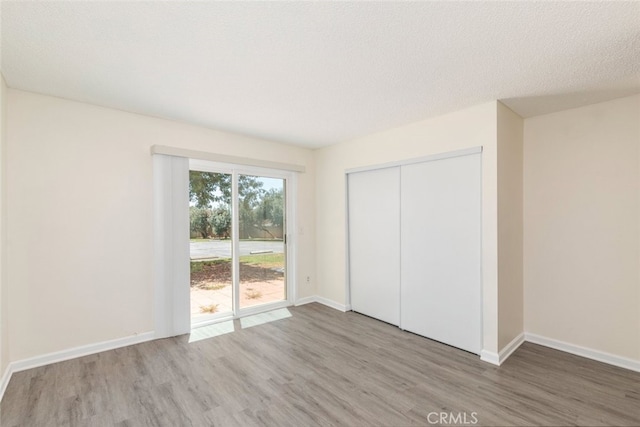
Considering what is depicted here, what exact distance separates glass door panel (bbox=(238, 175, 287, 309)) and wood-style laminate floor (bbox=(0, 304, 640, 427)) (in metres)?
1.13

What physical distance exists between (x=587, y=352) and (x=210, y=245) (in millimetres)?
4433

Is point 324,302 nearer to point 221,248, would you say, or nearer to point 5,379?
point 221,248

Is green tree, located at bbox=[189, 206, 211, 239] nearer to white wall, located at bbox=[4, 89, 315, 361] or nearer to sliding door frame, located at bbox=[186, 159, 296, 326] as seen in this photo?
sliding door frame, located at bbox=[186, 159, 296, 326]

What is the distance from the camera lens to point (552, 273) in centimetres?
311

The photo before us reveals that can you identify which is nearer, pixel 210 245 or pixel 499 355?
pixel 499 355

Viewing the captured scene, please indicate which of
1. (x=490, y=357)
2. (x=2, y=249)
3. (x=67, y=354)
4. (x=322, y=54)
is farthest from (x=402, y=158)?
(x=67, y=354)

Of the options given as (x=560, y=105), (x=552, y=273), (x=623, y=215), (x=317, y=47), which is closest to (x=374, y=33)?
(x=317, y=47)

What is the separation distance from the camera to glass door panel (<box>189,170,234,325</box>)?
12.2 feet

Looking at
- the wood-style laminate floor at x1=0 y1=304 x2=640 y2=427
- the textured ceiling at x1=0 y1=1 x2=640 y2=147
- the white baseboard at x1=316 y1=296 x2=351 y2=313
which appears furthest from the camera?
the white baseboard at x1=316 y1=296 x2=351 y2=313

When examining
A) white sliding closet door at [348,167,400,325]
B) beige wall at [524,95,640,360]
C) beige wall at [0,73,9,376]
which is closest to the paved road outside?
white sliding closet door at [348,167,400,325]

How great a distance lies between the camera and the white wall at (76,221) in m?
2.61

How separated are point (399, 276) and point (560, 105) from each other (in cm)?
253

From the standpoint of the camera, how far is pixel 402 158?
141 inches

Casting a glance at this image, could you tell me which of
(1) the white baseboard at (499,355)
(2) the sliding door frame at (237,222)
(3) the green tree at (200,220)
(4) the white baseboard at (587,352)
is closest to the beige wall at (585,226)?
(4) the white baseboard at (587,352)
